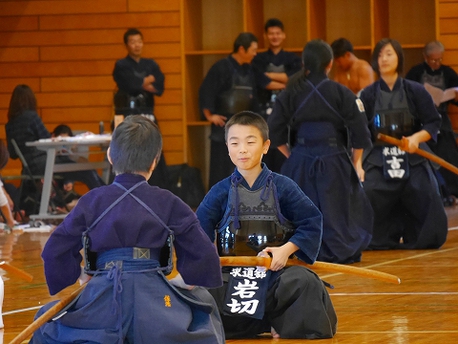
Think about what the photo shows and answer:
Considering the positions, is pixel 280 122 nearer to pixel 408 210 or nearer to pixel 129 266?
pixel 408 210

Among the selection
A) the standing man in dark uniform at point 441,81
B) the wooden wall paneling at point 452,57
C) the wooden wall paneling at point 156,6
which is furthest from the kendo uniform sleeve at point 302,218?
the wooden wall paneling at point 156,6

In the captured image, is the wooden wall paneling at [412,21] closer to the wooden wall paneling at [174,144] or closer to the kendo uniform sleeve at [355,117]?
the wooden wall paneling at [174,144]

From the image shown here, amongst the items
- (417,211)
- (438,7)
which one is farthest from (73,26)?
(417,211)

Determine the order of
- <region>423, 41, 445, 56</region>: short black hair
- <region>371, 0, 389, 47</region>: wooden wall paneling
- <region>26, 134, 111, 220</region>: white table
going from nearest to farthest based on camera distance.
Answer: <region>26, 134, 111, 220</region>: white table < <region>423, 41, 445, 56</region>: short black hair < <region>371, 0, 389, 47</region>: wooden wall paneling

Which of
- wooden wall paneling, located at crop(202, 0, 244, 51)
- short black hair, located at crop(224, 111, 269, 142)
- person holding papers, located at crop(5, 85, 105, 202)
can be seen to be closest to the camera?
short black hair, located at crop(224, 111, 269, 142)

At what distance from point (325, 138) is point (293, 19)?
5165 millimetres

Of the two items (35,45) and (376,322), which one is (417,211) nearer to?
(376,322)

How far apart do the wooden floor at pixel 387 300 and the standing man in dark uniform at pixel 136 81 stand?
319cm

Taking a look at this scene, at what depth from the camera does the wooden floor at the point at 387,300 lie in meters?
3.52

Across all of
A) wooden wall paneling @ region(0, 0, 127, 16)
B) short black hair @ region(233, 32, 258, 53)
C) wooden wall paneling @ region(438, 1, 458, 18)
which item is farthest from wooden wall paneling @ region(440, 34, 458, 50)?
wooden wall paneling @ region(0, 0, 127, 16)

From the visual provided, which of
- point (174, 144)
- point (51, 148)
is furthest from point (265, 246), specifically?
point (174, 144)

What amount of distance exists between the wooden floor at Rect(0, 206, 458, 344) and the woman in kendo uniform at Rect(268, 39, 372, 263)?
0.25m

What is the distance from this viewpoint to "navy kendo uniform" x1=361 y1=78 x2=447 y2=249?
6238 mm

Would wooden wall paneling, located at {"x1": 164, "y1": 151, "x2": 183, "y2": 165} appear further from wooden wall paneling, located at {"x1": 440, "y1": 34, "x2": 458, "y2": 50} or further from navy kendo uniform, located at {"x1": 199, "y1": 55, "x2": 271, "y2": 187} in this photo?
wooden wall paneling, located at {"x1": 440, "y1": 34, "x2": 458, "y2": 50}
